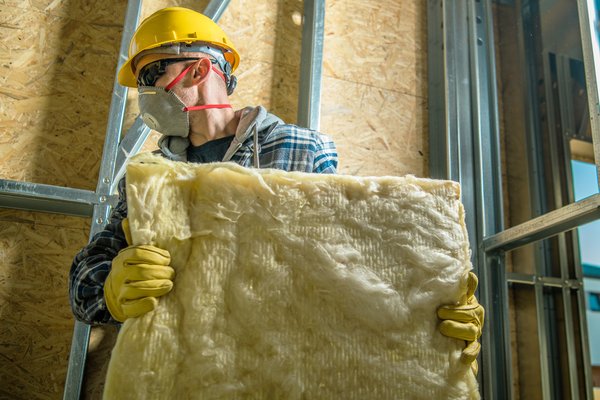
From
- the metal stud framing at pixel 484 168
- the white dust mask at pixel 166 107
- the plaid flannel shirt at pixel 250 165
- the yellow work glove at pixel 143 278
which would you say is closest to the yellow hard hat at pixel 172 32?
the white dust mask at pixel 166 107

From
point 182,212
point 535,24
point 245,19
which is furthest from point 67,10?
point 535,24

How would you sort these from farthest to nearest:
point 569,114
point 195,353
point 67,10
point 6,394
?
1. point 569,114
2. point 67,10
3. point 6,394
4. point 195,353

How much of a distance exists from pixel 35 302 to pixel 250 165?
1.17m

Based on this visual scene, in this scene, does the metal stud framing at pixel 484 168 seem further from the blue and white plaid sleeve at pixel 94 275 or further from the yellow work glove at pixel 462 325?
the blue and white plaid sleeve at pixel 94 275

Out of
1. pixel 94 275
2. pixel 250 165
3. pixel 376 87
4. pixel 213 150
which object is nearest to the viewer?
pixel 94 275

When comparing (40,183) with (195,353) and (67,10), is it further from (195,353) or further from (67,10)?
(195,353)

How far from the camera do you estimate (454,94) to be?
8.98 feet

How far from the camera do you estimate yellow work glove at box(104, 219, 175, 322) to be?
101 centimetres

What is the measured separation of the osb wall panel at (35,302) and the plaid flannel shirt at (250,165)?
0.64 meters

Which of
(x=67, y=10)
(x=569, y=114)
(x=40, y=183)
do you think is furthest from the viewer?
(x=569, y=114)

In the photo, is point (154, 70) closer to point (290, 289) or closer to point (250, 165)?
point (250, 165)

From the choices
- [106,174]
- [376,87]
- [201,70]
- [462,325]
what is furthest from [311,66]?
[462,325]

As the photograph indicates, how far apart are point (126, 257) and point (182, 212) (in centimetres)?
15

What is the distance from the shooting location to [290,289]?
1074 mm
